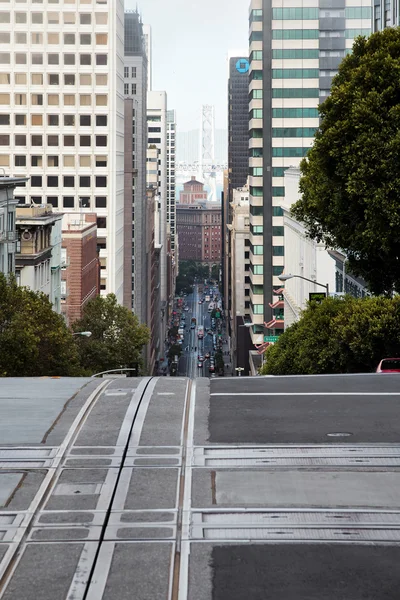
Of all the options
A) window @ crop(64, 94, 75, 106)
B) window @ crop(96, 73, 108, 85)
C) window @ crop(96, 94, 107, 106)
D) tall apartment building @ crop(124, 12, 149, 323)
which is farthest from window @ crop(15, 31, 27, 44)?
tall apartment building @ crop(124, 12, 149, 323)

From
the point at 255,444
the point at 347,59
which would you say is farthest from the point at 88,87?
the point at 255,444

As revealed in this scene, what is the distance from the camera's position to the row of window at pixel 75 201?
116 metres

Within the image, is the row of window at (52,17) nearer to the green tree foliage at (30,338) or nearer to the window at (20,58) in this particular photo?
the window at (20,58)

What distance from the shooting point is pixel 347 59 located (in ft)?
128

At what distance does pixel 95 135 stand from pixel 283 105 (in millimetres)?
23478

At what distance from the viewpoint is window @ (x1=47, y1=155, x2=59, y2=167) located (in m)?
116

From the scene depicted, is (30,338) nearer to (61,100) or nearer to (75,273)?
(75,273)

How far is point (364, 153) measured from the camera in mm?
36625

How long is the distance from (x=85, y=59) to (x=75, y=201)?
14.6m

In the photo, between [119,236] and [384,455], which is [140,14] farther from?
[384,455]

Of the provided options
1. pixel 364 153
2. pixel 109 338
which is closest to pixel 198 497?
pixel 364 153

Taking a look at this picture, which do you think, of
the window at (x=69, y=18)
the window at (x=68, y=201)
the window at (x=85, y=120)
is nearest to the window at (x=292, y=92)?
the window at (x=85, y=120)

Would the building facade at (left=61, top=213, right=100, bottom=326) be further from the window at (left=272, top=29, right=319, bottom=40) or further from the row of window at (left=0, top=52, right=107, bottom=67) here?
the window at (left=272, top=29, right=319, bottom=40)

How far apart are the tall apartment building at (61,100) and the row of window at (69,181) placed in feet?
0.27
